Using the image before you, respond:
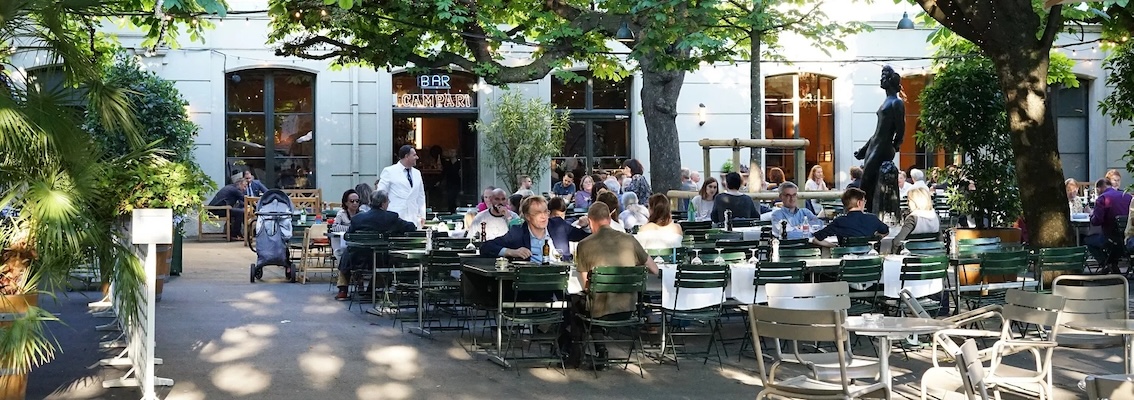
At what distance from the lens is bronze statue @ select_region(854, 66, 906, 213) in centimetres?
1692

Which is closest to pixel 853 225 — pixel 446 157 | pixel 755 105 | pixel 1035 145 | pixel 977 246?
pixel 977 246

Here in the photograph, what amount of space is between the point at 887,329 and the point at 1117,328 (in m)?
2.01

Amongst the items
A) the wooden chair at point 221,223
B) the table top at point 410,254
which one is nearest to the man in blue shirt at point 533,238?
the table top at point 410,254

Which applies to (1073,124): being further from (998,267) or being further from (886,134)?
(998,267)

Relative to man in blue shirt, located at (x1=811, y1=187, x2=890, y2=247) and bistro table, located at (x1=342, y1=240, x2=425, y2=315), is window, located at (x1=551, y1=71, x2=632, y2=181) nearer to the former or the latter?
bistro table, located at (x1=342, y1=240, x2=425, y2=315)

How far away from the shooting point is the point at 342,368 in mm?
10250

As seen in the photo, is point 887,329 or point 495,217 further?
point 495,217

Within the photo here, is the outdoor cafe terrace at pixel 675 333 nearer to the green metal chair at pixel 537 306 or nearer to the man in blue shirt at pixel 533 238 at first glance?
the green metal chair at pixel 537 306

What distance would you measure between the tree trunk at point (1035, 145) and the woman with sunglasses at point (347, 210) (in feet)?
25.2

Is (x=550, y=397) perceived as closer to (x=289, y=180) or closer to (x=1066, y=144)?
(x=289, y=180)

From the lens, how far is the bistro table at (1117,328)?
790 cm

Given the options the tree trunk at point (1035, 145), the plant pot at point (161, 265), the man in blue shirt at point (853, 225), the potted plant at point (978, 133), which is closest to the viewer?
the tree trunk at point (1035, 145)

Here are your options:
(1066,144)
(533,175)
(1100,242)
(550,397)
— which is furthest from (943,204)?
(550,397)

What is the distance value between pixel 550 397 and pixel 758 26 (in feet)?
31.4
